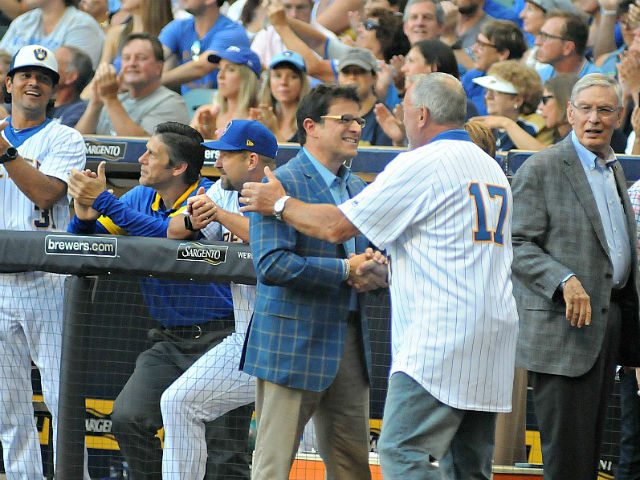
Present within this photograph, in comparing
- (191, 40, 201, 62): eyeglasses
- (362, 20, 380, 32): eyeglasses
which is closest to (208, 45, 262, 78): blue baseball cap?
(362, 20, 380, 32): eyeglasses

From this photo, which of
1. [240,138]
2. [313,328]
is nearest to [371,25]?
[240,138]

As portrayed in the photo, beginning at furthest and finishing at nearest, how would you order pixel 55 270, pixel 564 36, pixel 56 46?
1. pixel 56 46
2. pixel 564 36
3. pixel 55 270

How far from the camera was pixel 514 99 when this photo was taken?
6.97m

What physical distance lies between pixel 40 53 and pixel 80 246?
172cm

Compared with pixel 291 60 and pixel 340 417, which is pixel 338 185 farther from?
pixel 291 60

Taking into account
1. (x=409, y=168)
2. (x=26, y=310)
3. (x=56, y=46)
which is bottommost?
(x=26, y=310)

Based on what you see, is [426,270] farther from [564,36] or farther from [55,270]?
[564,36]

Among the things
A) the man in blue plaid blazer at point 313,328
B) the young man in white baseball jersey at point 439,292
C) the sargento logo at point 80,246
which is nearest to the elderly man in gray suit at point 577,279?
the young man in white baseball jersey at point 439,292

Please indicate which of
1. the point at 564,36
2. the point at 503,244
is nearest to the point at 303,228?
the point at 503,244

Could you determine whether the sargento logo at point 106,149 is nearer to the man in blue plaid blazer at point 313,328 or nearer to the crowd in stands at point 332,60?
the crowd in stands at point 332,60

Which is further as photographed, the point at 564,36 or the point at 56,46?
→ the point at 56,46

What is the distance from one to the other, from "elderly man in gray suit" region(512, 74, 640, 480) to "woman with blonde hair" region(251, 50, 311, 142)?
291 cm

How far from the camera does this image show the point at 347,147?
4.43 metres

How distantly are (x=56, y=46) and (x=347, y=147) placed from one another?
534cm
